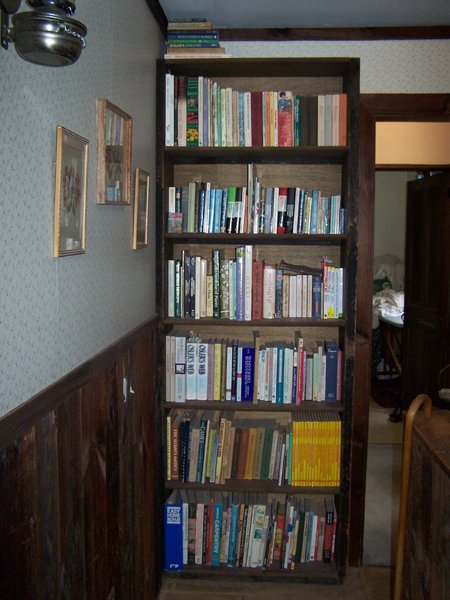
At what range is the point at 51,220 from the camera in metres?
1.37

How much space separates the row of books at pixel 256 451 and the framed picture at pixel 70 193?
1.43 metres

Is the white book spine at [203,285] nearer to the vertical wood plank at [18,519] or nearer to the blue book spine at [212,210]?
the blue book spine at [212,210]

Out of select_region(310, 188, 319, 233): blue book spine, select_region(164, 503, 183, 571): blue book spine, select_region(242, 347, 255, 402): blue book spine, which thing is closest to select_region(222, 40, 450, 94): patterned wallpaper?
select_region(310, 188, 319, 233): blue book spine

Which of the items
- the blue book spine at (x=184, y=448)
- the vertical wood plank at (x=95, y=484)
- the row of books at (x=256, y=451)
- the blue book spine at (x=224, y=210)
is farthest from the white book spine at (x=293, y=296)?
the vertical wood plank at (x=95, y=484)

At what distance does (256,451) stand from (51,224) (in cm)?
174

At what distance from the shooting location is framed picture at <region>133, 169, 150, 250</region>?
220 centimetres

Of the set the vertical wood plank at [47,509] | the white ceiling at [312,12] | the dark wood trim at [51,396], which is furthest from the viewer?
the white ceiling at [312,12]

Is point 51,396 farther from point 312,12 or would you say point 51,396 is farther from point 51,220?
point 312,12

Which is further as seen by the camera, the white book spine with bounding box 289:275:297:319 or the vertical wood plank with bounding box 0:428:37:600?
the white book spine with bounding box 289:275:297:319

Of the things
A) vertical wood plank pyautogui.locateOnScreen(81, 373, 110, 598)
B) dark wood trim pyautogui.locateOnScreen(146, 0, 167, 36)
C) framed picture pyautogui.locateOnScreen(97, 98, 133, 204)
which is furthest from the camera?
dark wood trim pyautogui.locateOnScreen(146, 0, 167, 36)

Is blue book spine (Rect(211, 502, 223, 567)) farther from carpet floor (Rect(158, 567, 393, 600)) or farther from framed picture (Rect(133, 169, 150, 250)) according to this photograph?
framed picture (Rect(133, 169, 150, 250))

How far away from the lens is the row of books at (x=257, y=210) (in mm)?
2682

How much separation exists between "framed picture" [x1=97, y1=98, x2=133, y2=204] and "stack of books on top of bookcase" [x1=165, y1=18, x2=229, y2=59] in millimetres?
767

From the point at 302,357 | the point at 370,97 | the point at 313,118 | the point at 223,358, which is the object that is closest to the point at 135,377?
the point at 223,358
